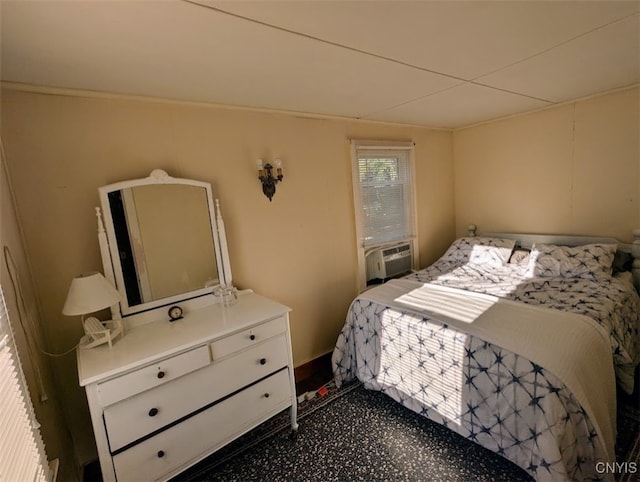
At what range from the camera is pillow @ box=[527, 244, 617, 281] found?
2.36 meters

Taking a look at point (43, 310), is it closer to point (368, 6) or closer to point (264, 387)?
point (264, 387)

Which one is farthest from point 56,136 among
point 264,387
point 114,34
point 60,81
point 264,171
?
point 264,387

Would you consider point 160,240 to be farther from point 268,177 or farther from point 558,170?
point 558,170

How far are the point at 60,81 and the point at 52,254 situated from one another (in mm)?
860

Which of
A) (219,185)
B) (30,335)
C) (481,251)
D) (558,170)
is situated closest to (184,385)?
(30,335)

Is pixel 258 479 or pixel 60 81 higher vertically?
pixel 60 81

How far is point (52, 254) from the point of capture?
157 cm

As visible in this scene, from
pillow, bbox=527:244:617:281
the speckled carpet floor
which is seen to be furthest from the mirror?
pillow, bbox=527:244:617:281

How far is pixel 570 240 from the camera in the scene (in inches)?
110

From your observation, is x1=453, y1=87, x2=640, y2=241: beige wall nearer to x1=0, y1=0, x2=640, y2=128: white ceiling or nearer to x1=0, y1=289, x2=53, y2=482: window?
x1=0, y1=0, x2=640, y2=128: white ceiling

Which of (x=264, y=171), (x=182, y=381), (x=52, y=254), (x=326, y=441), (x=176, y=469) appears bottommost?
(x=326, y=441)

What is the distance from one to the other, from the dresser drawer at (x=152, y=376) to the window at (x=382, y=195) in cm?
175

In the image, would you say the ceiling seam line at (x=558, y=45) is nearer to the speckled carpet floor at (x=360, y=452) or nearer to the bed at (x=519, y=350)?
the bed at (x=519, y=350)

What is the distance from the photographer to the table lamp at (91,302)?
54.5 inches
